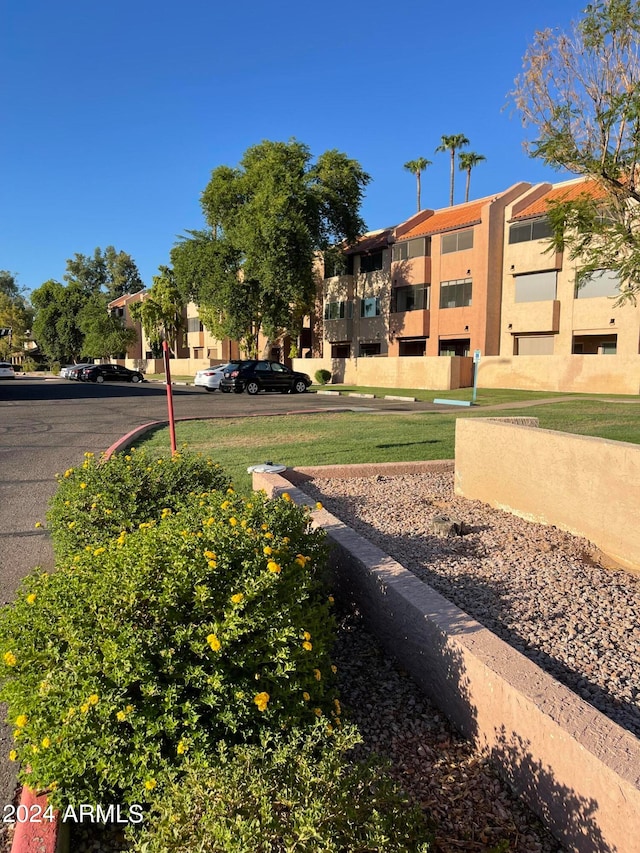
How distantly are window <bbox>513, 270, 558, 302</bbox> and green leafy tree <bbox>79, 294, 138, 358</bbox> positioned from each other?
48.4 m

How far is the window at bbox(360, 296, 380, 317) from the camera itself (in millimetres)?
42562

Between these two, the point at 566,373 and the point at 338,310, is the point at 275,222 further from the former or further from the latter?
the point at 566,373

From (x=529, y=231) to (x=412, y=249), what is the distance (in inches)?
344

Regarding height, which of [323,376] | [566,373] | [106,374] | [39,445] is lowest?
[106,374]

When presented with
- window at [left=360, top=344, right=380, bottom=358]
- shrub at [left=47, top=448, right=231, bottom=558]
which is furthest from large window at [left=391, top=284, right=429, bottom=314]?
shrub at [left=47, top=448, right=231, bottom=558]

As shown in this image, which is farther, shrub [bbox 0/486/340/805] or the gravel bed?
the gravel bed

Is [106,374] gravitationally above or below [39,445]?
below

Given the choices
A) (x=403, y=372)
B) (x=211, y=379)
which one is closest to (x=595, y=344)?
(x=403, y=372)

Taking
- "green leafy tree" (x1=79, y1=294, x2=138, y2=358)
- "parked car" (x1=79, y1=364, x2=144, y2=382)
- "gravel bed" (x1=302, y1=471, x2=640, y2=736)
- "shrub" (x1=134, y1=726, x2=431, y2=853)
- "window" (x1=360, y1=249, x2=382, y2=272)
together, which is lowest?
"parked car" (x1=79, y1=364, x2=144, y2=382)

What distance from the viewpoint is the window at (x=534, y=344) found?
32781mm

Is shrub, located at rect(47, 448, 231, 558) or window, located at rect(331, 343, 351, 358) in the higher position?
window, located at rect(331, 343, 351, 358)

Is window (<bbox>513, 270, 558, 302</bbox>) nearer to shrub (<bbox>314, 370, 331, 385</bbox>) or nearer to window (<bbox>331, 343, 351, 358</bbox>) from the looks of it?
shrub (<bbox>314, 370, 331, 385</bbox>)

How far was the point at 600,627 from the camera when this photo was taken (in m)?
3.54

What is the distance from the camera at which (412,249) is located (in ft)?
130
